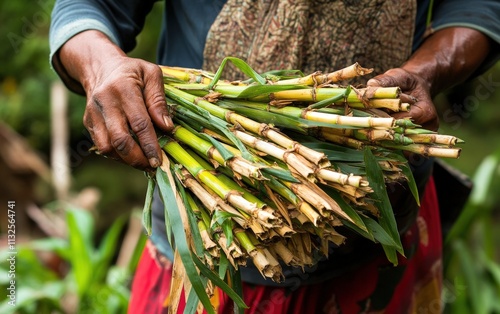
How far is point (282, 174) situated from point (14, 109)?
3356mm

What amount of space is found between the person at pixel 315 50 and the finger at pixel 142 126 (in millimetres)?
75

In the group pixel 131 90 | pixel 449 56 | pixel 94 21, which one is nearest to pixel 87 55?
pixel 94 21

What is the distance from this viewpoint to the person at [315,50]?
1.33m

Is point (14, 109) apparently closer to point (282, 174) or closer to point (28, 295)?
point (28, 295)

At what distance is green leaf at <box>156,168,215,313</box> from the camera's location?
106 cm

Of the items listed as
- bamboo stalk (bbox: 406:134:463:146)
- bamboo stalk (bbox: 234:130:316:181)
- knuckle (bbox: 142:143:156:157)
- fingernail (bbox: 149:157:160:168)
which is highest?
bamboo stalk (bbox: 406:134:463:146)

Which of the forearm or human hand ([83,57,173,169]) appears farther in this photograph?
the forearm

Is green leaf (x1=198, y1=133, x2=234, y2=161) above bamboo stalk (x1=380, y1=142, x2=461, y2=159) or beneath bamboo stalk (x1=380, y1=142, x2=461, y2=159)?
beneath

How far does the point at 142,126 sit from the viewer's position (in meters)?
1.13

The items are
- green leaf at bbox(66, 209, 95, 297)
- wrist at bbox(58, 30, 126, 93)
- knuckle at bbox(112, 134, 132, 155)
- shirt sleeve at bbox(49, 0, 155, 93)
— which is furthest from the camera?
green leaf at bbox(66, 209, 95, 297)

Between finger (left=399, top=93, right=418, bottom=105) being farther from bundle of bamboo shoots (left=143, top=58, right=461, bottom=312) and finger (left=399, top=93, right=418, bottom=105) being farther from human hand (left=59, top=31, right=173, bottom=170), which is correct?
human hand (left=59, top=31, right=173, bottom=170)

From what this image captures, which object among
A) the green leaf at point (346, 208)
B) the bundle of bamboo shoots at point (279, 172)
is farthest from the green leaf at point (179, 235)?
the green leaf at point (346, 208)

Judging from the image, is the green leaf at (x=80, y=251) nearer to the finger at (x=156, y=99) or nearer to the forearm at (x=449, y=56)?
the finger at (x=156, y=99)

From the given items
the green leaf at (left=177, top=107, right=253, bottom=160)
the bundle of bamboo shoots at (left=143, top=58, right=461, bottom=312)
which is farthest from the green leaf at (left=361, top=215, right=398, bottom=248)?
the green leaf at (left=177, top=107, right=253, bottom=160)
